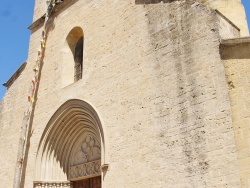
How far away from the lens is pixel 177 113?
530 centimetres

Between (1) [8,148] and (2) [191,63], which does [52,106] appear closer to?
(1) [8,148]

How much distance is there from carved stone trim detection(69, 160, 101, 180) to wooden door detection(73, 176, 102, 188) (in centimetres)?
14

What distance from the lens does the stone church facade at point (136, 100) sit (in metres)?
4.80

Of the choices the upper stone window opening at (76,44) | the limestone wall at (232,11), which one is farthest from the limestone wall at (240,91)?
the upper stone window opening at (76,44)

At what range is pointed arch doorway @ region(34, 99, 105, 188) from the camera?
741 centimetres

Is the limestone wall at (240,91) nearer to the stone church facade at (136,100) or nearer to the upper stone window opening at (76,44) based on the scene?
the stone church facade at (136,100)

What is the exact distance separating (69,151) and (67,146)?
0.42 ft

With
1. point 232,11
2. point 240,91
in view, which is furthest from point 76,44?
point 240,91

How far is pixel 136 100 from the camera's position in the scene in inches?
237

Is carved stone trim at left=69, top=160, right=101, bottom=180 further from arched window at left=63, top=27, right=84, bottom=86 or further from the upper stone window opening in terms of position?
the upper stone window opening

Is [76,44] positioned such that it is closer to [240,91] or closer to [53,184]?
[53,184]

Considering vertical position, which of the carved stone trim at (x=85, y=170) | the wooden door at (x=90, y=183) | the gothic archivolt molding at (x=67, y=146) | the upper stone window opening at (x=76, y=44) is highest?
the upper stone window opening at (x=76, y=44)

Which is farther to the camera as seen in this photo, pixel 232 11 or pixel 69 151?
pixel 69 151

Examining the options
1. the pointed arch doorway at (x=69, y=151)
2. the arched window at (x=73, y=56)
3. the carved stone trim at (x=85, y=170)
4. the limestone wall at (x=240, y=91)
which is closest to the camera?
the limestone wall at (x=240, y=91)
